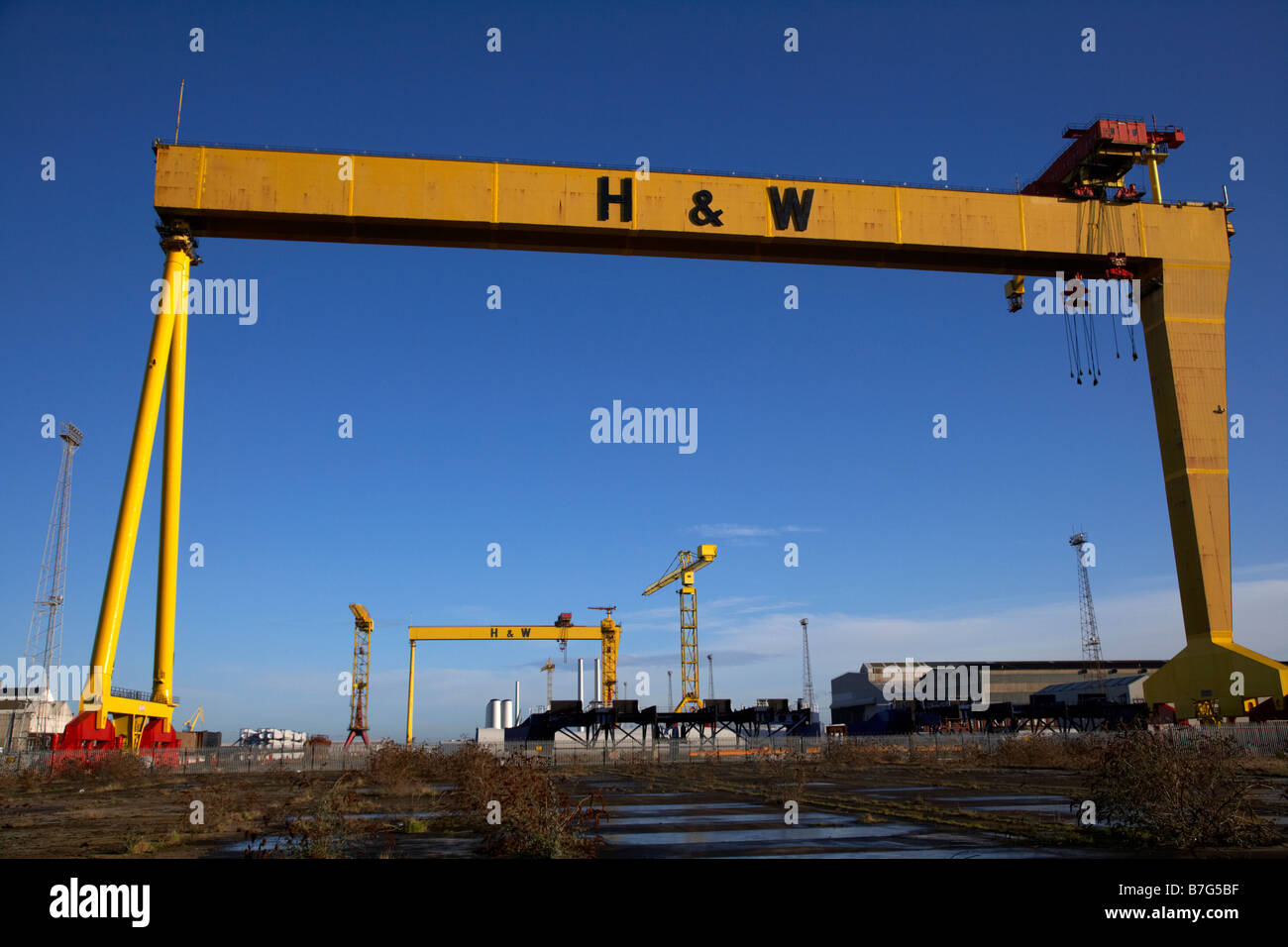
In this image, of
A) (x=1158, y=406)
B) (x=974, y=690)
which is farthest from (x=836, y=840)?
(x=974, y=690)

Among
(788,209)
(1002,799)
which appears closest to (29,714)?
(788,209)

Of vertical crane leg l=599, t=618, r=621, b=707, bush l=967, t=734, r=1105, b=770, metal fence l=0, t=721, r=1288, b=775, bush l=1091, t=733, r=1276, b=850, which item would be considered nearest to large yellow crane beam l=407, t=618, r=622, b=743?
vertical crane leg l=599, t=618, r=621, b=707

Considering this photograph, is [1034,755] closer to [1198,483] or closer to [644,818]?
[1198,483]

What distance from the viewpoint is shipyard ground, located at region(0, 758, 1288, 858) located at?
9141 millimetres

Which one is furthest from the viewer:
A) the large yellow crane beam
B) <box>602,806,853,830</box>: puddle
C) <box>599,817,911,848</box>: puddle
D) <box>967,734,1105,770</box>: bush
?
the large yellow crane beam

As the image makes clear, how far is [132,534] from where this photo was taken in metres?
21.8

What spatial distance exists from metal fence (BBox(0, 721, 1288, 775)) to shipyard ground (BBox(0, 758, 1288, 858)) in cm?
191

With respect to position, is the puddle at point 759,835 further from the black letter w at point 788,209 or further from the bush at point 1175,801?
the black letter w at point 788,209

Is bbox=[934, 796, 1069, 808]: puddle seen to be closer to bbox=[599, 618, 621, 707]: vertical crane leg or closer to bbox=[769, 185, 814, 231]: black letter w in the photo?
bbox=[769, 185, 814, 231]: black letter w

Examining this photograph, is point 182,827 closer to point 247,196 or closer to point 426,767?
point 426,767

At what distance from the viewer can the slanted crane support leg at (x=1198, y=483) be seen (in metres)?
25.2

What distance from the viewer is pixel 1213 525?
2566cm

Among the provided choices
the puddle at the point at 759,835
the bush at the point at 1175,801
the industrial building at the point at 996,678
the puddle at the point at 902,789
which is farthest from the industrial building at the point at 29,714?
the industrial building at the point at 996,678
